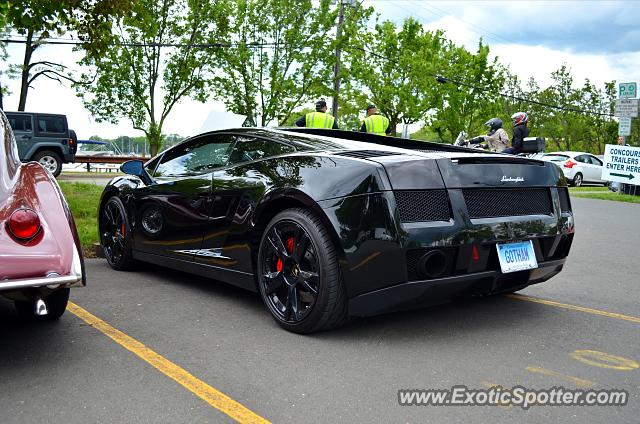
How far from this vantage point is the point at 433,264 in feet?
11.7

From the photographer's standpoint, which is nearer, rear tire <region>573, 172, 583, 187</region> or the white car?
the white car

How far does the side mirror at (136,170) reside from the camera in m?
5.44

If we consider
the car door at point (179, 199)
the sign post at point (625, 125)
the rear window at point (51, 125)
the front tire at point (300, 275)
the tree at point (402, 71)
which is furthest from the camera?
the tree at point (402, 71)

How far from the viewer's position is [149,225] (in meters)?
5.28

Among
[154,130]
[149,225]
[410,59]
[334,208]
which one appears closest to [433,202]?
[334,208]

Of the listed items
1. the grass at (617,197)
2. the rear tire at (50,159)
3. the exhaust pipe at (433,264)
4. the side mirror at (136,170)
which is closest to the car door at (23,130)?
the rear tire at (50,159)

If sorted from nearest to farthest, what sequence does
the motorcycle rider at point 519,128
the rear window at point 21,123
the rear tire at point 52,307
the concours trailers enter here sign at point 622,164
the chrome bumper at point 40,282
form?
the chrome bumper at point 40,282 < the rear tire at point 52,307 < the motorcycle rider at point 519,128 < the concours trailers enter here sign at point 622,164 < the rear window at point 21,123

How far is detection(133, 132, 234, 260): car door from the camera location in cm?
471

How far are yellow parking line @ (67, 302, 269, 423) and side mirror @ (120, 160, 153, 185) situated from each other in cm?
155

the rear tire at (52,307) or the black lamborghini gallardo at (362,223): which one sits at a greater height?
the black lamborghini gallardo at (362,223)

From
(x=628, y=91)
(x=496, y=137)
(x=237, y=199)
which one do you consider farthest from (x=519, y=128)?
(x=628, y=91)

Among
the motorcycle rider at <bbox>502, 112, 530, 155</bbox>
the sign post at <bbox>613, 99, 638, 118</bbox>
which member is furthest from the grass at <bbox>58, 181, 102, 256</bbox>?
the sign post at <bbox>613, 99, 638, 118</bbox>

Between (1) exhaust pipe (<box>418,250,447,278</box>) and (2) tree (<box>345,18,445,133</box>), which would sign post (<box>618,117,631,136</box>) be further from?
(2) tree (<box>345,18,445,133</box>)

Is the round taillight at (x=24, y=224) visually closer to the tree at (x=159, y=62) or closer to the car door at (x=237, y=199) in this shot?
the car door at (x=237, y=199)
